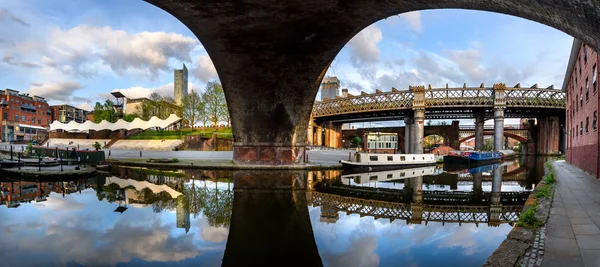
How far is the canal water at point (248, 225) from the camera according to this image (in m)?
4.97

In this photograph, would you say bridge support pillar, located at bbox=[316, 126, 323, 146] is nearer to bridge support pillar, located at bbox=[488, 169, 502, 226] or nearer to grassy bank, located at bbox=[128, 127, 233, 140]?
grassy bank, located at bbox=[128, 127, 233, 140]

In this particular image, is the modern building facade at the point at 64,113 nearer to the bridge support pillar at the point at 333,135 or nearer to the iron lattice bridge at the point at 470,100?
the bridge support pillar at the point at 333,135

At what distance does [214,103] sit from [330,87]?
2887 cm

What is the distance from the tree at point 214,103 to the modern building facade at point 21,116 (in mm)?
39393

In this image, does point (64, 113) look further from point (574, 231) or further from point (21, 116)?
point (574, 231)

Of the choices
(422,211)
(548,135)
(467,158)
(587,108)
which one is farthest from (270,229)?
(548,135)

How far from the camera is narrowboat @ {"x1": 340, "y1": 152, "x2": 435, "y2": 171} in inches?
877

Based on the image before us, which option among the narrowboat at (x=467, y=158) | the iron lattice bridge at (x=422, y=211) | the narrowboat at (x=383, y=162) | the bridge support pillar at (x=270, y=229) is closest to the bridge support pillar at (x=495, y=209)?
the iron lattice bridge at (x=422, y=211)

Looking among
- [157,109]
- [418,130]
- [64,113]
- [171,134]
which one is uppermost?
[64,113]

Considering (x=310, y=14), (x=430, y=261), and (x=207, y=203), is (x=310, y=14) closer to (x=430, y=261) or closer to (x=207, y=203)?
(x=207, y=203)

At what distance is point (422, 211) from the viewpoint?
28.2 ft

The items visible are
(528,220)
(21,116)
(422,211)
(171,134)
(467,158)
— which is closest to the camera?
(528,220)

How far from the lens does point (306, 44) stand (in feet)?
37.0

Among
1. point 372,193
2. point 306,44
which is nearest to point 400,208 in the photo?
point 372,193
